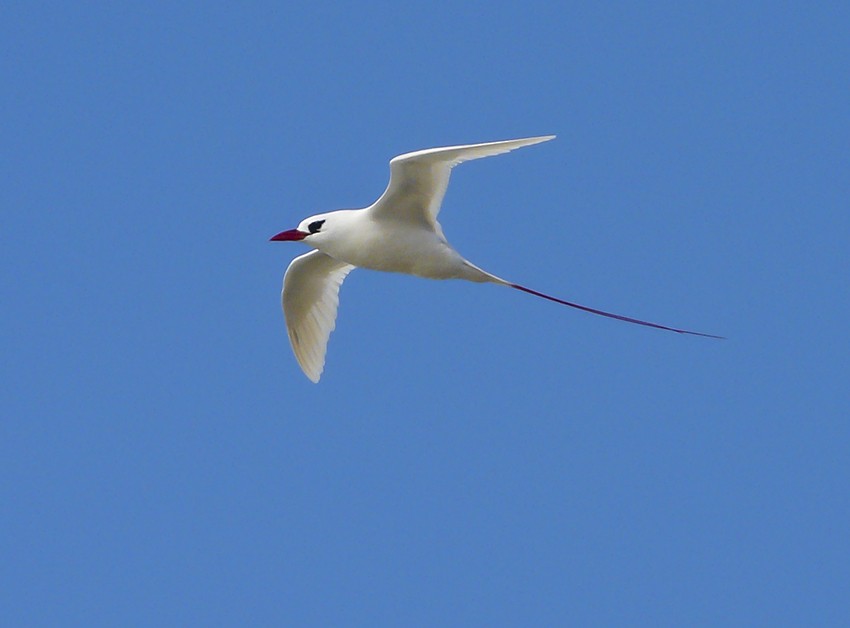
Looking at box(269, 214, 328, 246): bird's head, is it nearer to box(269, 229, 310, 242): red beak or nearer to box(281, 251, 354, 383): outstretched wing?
box(269, 229, 310, 242): red beak

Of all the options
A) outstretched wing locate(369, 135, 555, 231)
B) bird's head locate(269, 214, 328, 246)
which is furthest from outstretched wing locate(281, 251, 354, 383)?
outstretched wing locate(369, 135, 555, 231)

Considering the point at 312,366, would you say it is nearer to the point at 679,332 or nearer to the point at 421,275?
the point at 421,275

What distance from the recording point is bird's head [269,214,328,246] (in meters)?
13.0

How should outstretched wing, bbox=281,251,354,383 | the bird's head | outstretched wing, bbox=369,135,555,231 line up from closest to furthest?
outstretched wing, bbox=369,135,555,231
the bird's head
outstretched wing, bbox=281,251,354,383

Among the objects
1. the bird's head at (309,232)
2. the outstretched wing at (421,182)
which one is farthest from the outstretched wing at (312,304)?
the outstretched wing at (421,182)

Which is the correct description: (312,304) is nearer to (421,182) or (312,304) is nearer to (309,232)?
(309,232)

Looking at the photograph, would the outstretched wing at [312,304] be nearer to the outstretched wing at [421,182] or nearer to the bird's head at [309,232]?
the bird's head at [309,232]

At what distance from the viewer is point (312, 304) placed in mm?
15477

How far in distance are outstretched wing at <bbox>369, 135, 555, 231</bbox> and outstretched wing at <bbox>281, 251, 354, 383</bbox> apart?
9.04ft

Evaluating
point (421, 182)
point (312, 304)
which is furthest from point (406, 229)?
point (312, 304)

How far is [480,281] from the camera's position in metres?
12.6

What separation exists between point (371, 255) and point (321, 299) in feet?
9.35

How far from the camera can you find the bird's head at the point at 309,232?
12969mm

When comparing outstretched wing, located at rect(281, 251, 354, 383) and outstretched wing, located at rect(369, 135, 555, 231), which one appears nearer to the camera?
outstretched wing, located at rect(369, 135, 555, 231)
